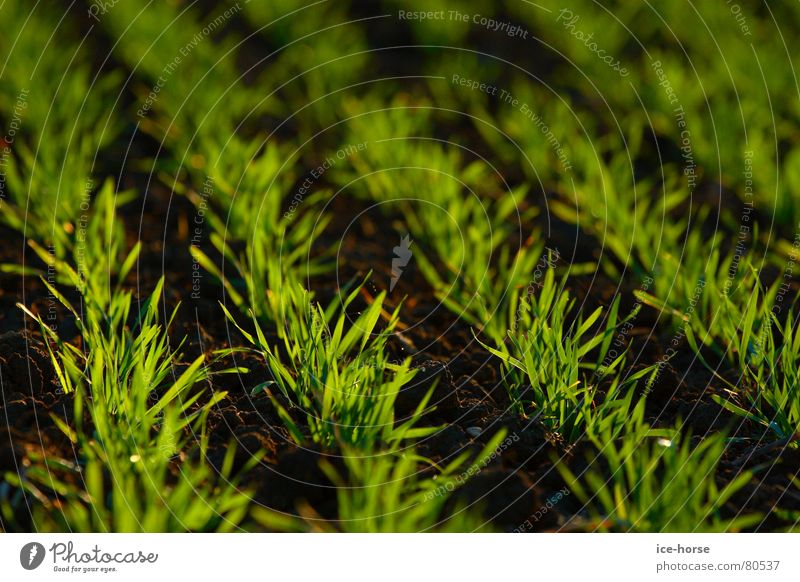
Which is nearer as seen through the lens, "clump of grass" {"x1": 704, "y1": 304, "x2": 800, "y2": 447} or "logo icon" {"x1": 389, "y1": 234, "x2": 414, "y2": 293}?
"clump of grass" {"x1": 704, "y1": 304, "x2": 800, "y2": 447}

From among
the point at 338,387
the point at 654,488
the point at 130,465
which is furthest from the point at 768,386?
the point at 130,465

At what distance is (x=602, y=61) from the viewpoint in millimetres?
3596

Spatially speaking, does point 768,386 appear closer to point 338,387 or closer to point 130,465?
point 338,387

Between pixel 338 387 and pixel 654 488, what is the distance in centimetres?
64

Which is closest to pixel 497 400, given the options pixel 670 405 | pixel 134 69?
pixel 670 405

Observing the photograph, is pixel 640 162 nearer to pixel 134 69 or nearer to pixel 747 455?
pixel 747 455

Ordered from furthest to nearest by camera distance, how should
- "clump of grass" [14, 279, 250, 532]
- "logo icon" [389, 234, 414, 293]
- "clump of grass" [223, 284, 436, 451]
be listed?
1. "logo icon" [389, 234, 414, 293]
2. "clump of grass" [223, 284, 436, 451]
3. "clump of grass" [14, 279, 250, 532]

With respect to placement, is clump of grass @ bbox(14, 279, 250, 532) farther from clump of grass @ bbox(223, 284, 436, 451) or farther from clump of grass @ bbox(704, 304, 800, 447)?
clump of grass @ bbox(704, 304, 800, 447)

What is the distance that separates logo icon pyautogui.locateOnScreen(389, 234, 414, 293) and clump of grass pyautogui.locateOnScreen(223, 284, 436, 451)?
0.42m

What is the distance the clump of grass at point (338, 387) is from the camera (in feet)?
5.90

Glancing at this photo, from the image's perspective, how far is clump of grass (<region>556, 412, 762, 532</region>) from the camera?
1.69 metres
